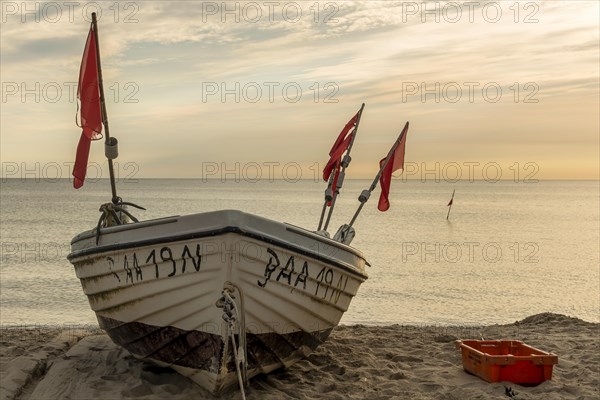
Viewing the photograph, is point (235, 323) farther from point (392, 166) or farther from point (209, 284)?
point (392, 166)

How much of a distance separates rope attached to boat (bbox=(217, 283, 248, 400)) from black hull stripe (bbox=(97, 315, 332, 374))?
0.14 m

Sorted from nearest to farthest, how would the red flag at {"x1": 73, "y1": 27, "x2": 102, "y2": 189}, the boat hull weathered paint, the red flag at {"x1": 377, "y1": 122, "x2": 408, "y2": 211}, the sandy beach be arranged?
1. the boat hull weathered paint
2. the sandy beach
3. the red flag at {"x1": 73, "y1": 27, "x2": 102, "y2": 189}
4. the red flag at {"x1": 377, "y1": 122, "x2": 408, "y2": 211}

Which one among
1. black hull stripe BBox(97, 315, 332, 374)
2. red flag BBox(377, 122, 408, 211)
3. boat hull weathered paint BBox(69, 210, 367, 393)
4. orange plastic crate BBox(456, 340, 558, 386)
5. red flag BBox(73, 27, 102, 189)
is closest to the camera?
boat hull weathered paint BBox(69, 210, 367, 393)

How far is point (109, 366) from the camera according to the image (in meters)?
8.01

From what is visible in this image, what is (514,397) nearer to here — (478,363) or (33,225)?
(478,363)

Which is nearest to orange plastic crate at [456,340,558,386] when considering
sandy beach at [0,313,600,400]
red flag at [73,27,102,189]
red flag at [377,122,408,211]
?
sandy beach at [0,313,600,400]

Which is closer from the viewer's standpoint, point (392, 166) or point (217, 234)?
point (217, 234)

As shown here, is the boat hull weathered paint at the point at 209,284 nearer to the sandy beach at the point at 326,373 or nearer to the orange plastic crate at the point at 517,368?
the sandy beach at the point at 326,373

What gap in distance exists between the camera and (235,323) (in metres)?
6.55

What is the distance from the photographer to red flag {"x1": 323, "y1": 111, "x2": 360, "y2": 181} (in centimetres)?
987

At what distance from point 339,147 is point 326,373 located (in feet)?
11.2

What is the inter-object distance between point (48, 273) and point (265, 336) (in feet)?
54.2

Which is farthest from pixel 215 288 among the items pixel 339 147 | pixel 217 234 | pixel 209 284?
pixel 339 147

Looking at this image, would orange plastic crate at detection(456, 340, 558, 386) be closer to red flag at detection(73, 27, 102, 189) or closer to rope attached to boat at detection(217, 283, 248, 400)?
rope attached to boat at detection(217, 283, 248, 400)
